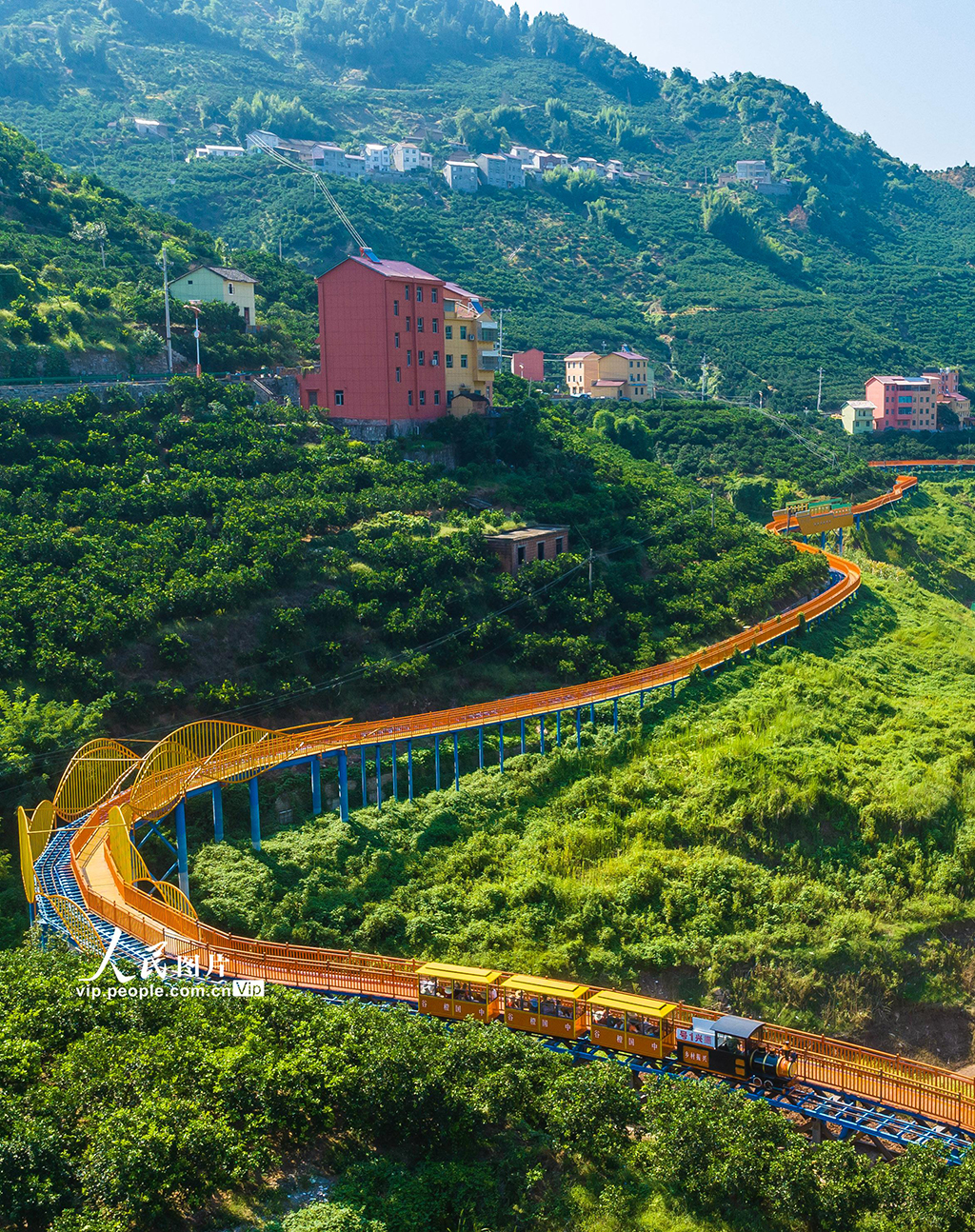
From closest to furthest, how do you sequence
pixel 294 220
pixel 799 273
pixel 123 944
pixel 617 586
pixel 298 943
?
pixel 123 944 < pixel 298 943 < pixel 617 586 < pixel 294 220 < pixel 799 273

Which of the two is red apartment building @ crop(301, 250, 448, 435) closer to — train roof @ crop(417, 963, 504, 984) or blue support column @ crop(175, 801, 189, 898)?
blue support column @ crop(175, 801, 189, 898)

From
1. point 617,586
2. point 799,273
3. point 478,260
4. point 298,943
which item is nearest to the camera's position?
point 298,943

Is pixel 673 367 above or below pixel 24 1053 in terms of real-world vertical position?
above

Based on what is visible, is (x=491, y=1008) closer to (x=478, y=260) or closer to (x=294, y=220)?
(x=294, y=220)

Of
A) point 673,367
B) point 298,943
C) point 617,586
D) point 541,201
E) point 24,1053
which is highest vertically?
point 541,201

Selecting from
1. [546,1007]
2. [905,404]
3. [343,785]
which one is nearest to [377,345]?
[343,785]

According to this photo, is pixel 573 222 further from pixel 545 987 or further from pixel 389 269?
pixel 545 987

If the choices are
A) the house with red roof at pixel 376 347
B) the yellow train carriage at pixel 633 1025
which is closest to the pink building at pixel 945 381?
the house with red roof at pixel 376 347

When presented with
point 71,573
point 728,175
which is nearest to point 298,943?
point 71,573
